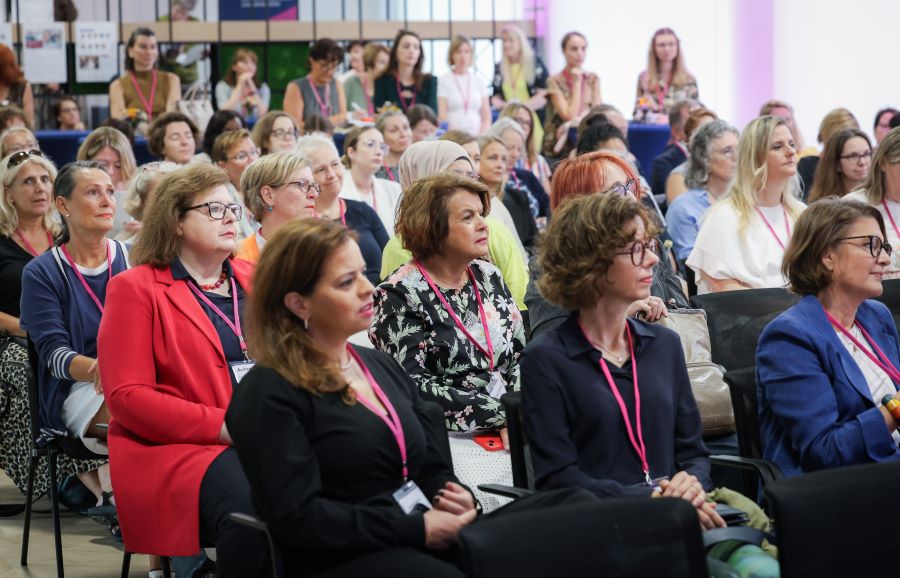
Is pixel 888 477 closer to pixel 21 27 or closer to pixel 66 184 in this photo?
pixel 66 184

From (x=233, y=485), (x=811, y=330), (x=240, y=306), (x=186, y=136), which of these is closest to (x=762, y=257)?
(x=811, y=330)

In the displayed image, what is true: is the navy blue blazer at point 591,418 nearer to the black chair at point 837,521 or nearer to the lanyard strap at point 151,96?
the black chair at point 837,521

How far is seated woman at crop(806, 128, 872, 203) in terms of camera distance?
5.58 metres

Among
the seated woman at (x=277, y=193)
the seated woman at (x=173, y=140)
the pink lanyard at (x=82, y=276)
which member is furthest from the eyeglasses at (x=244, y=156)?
the pink lanyard at (x=82, y=276)

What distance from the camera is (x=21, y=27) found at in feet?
33.8

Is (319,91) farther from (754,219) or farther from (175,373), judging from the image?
(175,373)

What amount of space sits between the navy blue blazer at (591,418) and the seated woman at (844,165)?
3.13 metres

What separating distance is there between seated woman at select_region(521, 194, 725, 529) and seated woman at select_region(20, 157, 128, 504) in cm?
163

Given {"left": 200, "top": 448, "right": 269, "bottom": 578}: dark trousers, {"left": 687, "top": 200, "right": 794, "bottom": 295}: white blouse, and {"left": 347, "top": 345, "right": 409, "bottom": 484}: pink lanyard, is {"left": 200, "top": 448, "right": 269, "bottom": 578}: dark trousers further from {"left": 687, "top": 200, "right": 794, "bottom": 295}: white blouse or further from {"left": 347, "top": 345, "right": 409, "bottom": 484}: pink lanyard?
{"left": 687, "top": 200, "right": 794, "bottom": 295}: white blouse

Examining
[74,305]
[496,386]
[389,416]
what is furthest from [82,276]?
[389,416]

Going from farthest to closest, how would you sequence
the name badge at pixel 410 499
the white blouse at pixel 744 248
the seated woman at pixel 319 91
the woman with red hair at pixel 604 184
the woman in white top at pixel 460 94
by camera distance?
1. the woman in white top at pixel 460 94
2. the seated woman at pixel 319 91
3. the white blouse at pixel 744 248
4. the woman with red hair at pixel 604 184
5. the name badge at pixel 410 499

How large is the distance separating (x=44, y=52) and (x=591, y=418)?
8180 mm

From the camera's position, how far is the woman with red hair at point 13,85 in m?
8.59

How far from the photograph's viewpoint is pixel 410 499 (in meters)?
2.50
